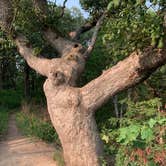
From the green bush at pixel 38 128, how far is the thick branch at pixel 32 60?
241cm

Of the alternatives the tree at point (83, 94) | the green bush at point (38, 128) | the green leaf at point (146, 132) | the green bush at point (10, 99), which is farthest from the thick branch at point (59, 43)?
the green bush at point (10, 99)

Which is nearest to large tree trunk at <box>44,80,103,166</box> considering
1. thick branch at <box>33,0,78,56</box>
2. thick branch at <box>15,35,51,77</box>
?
thick branch at <box>15,35,51,77</box>

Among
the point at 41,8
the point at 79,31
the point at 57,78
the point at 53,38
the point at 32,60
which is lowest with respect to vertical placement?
the point at 57,78

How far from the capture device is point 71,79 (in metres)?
9.30

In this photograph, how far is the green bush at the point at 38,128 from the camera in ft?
40.4

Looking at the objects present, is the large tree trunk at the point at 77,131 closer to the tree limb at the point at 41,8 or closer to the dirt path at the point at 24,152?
the dirt path at the point at 24,152

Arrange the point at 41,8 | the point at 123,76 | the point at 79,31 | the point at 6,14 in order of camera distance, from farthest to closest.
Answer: the point at 79,31 → the point at 41,8 → the point at 6,14 → the point at 123,76

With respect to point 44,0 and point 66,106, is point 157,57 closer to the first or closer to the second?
point 66,106

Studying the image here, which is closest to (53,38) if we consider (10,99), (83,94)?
(83,94)

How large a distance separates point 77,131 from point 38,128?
173 inches

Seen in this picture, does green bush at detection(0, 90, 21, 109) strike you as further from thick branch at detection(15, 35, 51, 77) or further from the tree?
the tree

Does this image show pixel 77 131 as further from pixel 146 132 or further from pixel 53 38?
pixel 146 132

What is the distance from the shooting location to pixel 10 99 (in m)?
24.5

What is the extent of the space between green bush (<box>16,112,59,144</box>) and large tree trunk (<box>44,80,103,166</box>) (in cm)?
317
